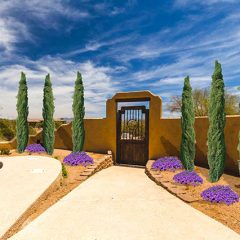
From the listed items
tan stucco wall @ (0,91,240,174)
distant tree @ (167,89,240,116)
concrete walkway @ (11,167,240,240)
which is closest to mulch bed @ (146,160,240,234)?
concrete walkway @ (11,167,240,240)

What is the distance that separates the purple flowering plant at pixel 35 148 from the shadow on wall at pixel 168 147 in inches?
304

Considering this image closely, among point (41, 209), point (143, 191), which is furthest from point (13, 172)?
point (143, 191)

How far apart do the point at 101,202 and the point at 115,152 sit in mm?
8756

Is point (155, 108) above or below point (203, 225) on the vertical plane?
above

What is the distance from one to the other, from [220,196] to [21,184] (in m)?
6.43

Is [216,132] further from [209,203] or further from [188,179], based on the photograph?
[209,203]

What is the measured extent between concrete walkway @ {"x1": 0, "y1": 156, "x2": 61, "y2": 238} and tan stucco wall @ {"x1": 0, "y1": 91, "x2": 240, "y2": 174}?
4858 mm

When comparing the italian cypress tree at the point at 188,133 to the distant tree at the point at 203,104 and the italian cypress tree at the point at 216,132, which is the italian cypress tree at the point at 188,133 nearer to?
the italian cypress tree at the point at 216,132

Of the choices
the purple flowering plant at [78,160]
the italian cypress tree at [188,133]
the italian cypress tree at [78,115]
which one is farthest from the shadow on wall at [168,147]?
the italian cypress tree at [78,115]

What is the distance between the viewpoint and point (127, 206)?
8422mm

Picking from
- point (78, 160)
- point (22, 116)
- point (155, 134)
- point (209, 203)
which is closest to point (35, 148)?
point (22, 116)

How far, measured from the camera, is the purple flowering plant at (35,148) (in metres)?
18.5

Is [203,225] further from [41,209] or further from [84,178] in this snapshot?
[84,178]

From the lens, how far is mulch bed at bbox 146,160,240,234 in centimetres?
740
